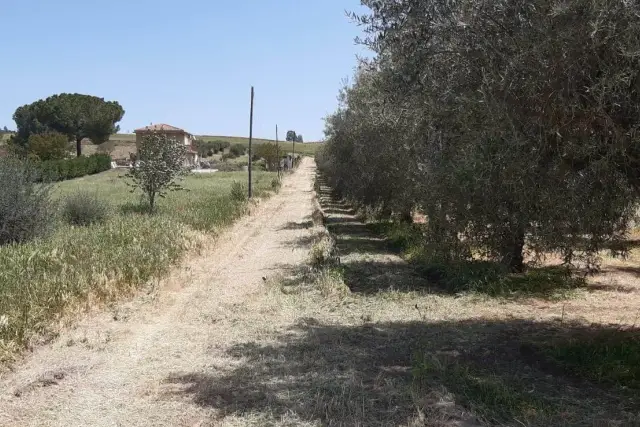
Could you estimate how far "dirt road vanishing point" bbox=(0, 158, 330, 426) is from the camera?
5.78 meters

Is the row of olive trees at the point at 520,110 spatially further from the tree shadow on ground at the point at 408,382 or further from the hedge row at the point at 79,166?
the hedge row at the point at 79,166

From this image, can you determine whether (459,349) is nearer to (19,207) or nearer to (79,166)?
(19,207)

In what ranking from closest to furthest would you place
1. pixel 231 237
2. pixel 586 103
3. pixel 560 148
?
1. pixel 586 103
2. pixel 560 148
3. pixel 231 237

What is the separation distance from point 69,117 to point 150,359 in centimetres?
9554

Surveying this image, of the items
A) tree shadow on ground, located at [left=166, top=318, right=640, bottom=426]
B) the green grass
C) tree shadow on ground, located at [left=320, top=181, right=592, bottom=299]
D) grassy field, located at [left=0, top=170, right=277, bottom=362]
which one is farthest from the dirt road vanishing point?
the green grass

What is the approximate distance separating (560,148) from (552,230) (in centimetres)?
122

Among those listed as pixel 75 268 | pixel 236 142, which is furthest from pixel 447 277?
pixel 236 142

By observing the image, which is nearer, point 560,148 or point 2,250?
point 560,148

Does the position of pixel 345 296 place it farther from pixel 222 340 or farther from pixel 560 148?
pixel 560 148

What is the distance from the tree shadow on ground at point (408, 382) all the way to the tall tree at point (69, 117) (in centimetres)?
9361

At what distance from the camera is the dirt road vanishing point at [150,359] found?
5.78 meters

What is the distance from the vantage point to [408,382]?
6477 mm

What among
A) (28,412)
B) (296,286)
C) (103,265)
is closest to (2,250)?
(103,265)

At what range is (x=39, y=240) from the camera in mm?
14984
